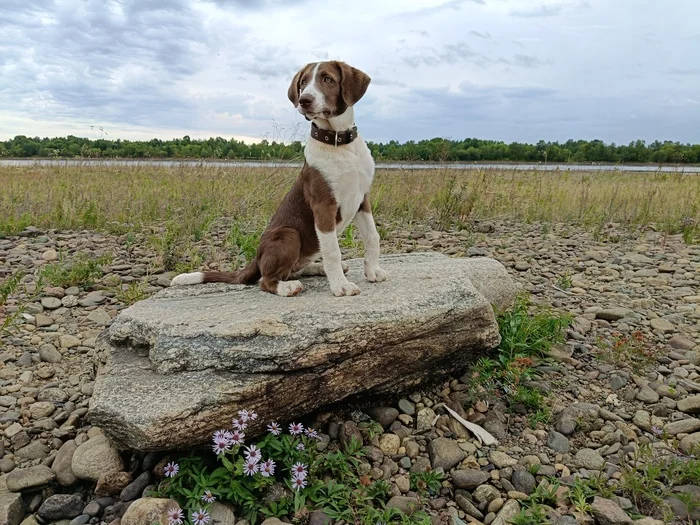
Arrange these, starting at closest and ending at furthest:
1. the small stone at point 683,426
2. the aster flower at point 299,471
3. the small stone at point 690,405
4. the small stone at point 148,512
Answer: the small stone at point 148,512 → the aster flower at point 299,471 → the small stone at point 683,426 → the small stone at point 690,405

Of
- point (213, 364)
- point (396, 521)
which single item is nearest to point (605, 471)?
point (396, 521)

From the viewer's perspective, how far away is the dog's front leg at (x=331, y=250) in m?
4.07

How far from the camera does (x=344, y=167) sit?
4051 mm

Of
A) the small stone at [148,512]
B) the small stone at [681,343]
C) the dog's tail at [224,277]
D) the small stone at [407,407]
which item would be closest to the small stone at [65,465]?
the small stone at [148,512]

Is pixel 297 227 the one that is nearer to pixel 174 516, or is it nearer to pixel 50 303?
pixel 174 516

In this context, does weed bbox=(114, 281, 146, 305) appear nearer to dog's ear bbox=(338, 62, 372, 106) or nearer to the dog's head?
the dog's head

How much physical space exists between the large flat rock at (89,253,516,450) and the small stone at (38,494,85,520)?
0.44 meters

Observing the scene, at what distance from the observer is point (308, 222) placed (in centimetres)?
438

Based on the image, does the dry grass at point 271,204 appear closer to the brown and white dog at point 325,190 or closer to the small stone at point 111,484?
the brown and white dog at point 325,190

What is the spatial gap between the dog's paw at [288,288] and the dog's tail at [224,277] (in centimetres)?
45

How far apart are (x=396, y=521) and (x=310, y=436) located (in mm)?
732

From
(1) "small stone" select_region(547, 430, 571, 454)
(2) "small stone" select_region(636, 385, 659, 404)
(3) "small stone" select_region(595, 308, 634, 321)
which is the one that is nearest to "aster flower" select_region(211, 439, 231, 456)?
(1) "small stone" select_region(547, 430, 571, 454)

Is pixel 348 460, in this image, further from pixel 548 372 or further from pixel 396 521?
pixel 548 372

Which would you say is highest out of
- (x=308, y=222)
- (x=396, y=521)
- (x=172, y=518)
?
(x=308, y=222)
